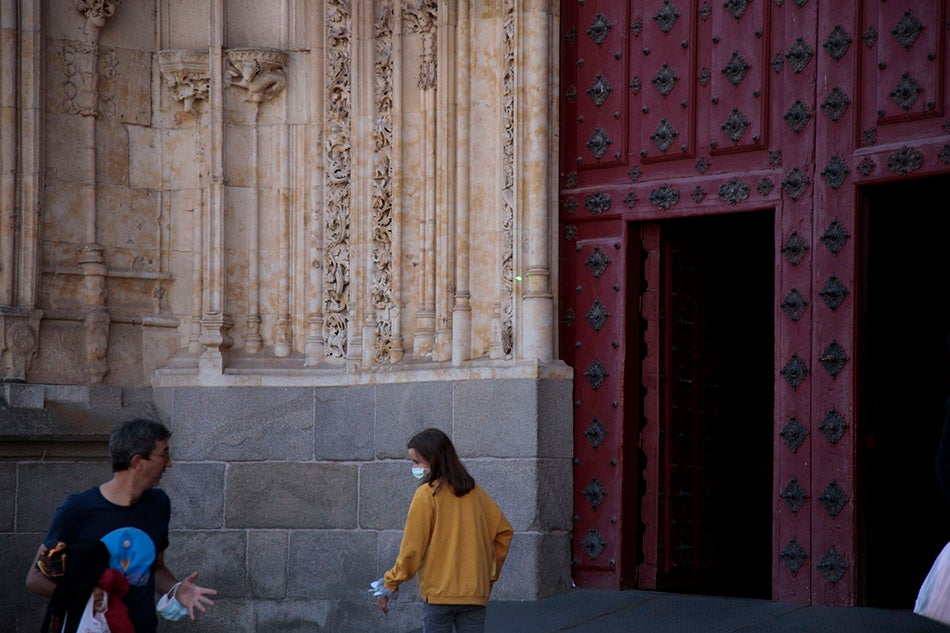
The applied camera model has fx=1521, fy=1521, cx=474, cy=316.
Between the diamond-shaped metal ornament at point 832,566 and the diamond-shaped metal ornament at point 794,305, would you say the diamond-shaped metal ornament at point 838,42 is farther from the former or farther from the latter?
the diamond-shaped metal ornament at point 832,566

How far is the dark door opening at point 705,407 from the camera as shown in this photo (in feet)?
29.6

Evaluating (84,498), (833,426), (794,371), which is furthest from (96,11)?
(84,498)

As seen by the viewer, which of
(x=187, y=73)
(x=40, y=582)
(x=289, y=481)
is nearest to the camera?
(x=40, y=582)

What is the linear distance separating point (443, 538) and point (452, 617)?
345 mm

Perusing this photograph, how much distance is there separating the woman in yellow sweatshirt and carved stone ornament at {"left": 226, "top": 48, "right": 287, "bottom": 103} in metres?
4.53

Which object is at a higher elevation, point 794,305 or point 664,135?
point 664,135

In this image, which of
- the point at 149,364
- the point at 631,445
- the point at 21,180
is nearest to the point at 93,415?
the point at 149,364

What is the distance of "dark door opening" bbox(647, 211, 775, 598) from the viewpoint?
9.03m

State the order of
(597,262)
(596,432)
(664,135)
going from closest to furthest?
1. (664,135)
2. (596,432)
3. (597,262)

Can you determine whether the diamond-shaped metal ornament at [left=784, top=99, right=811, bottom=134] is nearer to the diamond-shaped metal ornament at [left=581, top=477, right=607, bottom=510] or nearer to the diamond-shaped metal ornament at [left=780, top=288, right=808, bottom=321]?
the diamond-shaped metal ornament at [left=780, top=288, right=808, bottom=321]

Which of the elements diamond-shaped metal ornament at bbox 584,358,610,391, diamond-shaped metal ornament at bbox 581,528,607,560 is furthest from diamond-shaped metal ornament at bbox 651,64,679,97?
diamond-shaped metal ornament at bbox 581,528,607,560

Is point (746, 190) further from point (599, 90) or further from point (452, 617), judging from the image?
point (452, 617)

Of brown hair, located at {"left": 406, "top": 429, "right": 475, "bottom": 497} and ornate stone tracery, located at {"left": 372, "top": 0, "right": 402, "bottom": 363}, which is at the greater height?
ornate stone tracery, located at {"left": 372, "top": 0, "right": 402, "bottom": 363}

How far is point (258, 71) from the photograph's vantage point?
10.0 m
